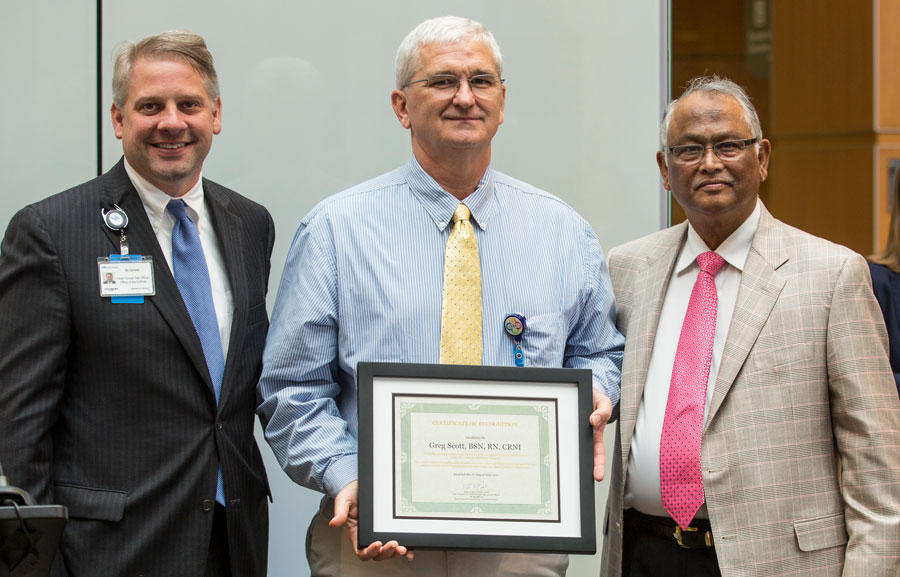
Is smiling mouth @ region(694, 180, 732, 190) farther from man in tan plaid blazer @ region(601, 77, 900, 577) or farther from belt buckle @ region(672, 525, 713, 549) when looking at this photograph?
belt buckle @ region(672, 525, 713, 549)

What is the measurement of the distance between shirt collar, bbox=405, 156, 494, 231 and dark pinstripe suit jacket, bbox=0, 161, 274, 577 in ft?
1.89

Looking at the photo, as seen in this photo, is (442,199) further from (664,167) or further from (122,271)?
(122,271)

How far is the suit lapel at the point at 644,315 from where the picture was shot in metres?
2.41

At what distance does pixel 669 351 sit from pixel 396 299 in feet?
2.20

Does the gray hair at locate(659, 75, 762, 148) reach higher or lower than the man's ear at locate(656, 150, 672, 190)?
higher

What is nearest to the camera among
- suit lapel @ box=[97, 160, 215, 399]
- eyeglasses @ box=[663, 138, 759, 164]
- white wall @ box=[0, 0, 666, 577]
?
suit lapel @ box=[97, 160, 215, 399]

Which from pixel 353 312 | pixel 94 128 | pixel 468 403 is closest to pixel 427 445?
pixel 468 403

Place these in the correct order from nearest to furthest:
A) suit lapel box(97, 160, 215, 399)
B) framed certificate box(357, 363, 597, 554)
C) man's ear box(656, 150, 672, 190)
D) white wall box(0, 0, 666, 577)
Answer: framed certificate box(357, 363, 597, 554) < suit lapel box(97, 160, 215, 399) < man's ear box(656, 150, 672, 190) < white wall box(0, 0, 666, 577)

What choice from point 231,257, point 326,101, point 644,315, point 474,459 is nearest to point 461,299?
point 474,459

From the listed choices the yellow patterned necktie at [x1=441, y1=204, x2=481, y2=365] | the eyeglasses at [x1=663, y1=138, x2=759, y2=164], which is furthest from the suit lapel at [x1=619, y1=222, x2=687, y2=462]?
the yellow patterned necktie at [x1=441, y1=204, x2=481, y2=365]

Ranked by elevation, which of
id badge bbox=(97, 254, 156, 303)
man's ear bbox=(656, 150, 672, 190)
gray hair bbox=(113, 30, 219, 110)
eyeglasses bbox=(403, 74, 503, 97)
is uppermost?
gray hair bbox=(113, 30, 219, 110)

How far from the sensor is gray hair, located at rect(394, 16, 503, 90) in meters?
2.36

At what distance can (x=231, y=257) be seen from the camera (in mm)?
2502

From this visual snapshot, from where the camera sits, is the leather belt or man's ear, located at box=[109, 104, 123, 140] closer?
the leather belt
